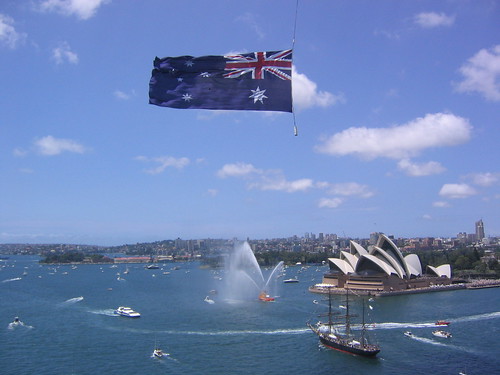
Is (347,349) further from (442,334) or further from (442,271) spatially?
(442,271)

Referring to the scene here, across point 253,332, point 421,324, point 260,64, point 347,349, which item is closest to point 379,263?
point 421,324

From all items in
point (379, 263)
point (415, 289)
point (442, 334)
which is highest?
point (379, 263)

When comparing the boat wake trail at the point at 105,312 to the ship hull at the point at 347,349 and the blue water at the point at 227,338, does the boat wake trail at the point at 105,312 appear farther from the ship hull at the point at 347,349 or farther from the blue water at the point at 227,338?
the ship hull at the point at 347,349

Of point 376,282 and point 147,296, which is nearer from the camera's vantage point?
point 147,296

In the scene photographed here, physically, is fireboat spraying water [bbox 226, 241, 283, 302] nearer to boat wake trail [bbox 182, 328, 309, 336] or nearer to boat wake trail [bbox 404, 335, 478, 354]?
boat wake trail [bbox 182, 328, 309, 336]

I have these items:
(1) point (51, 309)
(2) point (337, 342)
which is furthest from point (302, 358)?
(1) point (51, 309)

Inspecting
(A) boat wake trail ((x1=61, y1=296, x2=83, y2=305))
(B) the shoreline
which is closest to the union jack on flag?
(A) boat wake trail ((x1=61, y1=296, x2=83, y2=305))

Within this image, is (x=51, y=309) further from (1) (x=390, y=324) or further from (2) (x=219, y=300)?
(1) (x=390, y=324)
